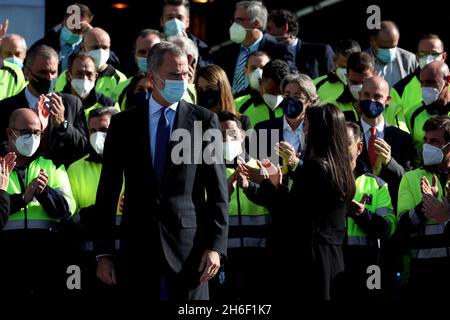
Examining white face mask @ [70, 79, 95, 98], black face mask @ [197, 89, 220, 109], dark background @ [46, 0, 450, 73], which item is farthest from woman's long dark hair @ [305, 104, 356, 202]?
dark background @ [46, 0, 450, 73]

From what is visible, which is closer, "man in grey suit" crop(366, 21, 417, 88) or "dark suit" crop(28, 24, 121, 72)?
"man in grey suit" crop(366, 21, 417, 88)

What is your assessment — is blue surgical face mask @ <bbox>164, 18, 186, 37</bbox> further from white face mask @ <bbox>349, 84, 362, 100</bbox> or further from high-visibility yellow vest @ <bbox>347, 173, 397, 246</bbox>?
high-visibility yellow vest @ <bbox>347, 173, 397, 246</bbox>

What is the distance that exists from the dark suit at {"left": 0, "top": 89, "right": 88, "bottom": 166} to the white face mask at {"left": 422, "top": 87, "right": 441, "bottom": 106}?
2691 mm

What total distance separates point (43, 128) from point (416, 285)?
2821 millimetres

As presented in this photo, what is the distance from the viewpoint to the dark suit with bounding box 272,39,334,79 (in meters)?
10.7

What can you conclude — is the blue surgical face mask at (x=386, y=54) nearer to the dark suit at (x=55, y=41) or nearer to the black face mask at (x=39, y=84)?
the dark suit at (x=55, y=41)

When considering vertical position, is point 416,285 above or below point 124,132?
below

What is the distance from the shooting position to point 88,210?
8039mm

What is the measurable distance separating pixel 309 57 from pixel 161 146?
4551mm

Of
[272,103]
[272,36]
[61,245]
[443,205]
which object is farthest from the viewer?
[272,36]

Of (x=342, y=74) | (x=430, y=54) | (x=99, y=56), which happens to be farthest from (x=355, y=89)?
(x=99, y=56)
